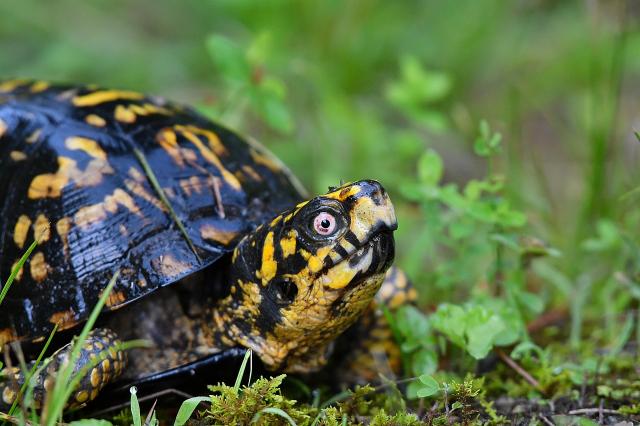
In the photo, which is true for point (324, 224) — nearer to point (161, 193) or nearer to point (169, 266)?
point (169, 266)

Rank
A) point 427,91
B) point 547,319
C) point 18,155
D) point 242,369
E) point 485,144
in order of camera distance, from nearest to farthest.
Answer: point 242,369
point 18,155
point 485,144
point 547,319
point 427,91

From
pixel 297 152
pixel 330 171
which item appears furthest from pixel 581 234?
pixel 297 152

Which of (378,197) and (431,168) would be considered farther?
(431,168)

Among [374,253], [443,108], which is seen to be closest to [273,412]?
[374,253]

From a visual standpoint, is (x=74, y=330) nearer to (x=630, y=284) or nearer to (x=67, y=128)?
(x=67, y=128)

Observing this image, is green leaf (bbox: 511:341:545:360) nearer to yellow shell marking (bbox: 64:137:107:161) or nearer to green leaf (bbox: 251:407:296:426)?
green leaf (bbox: 251:407:296:426)

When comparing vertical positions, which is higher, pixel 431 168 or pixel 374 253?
pixel 431 168

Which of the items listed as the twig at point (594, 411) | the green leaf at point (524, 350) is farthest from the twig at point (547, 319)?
the twig at point (594, 411)
